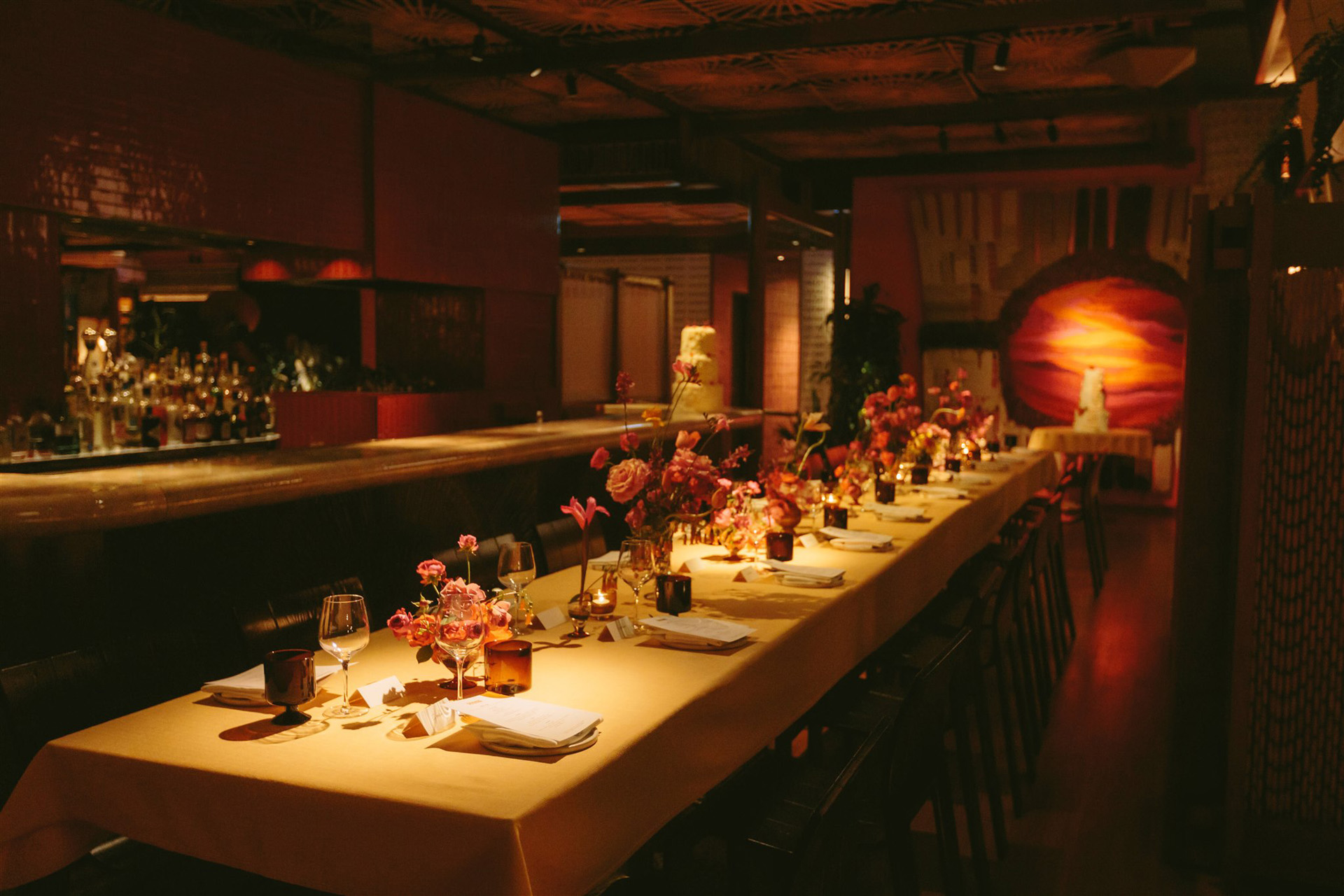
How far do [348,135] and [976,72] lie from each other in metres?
4.23

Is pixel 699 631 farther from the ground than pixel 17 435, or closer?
closer

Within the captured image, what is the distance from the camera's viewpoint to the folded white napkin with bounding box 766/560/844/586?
3.26 meters

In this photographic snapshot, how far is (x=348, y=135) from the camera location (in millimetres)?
6199

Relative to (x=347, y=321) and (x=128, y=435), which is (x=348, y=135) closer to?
(x=128, y=435)

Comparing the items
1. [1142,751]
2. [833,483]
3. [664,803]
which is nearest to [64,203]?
[833,483]

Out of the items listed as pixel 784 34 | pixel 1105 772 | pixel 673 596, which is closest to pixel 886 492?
pixel 1105 772

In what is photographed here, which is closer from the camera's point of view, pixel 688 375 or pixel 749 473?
pixel 688 375

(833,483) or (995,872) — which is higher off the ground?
(833,483)

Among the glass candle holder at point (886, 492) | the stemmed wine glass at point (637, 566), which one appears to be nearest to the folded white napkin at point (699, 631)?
the stemmed wine glass at point (637, 566)

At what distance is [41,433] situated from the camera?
443 centimetres

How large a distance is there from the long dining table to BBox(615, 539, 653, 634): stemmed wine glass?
41 cm

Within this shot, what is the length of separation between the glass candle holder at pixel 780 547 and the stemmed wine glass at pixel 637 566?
27.9 inches

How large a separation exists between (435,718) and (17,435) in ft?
10.6

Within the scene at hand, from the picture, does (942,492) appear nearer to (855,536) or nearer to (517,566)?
(855,536)
